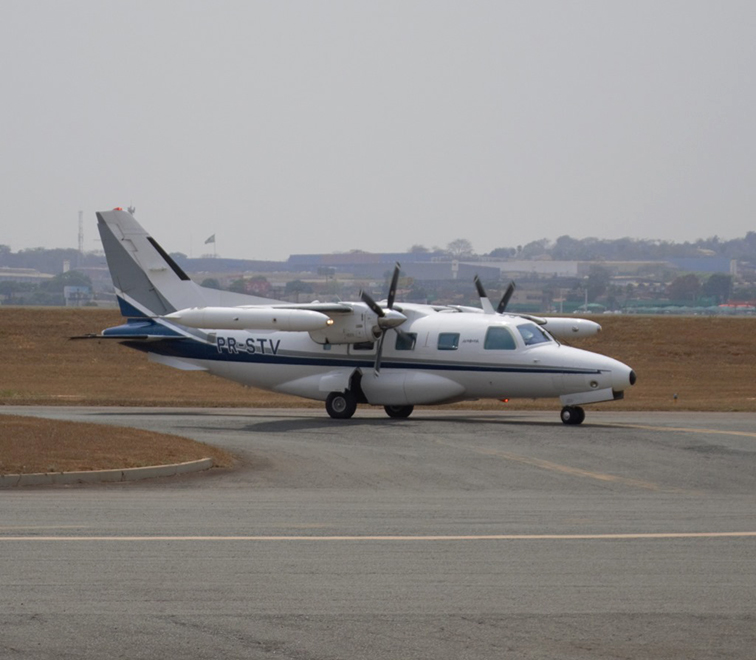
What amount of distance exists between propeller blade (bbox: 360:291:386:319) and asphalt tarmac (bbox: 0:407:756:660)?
962 centimetres

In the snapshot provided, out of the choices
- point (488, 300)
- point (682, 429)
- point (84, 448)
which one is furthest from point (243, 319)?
point (682, 429)

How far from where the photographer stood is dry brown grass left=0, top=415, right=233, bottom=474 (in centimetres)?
1684

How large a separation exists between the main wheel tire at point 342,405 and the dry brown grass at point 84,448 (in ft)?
27.3

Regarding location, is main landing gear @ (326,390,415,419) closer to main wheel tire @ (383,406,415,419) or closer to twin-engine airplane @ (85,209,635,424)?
twin-engine airplane @ (85,209,635,424)

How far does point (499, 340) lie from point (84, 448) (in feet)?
41.0

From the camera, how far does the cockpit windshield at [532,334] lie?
2831cm

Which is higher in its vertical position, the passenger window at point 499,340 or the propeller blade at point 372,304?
the propeller blade at point 372,304

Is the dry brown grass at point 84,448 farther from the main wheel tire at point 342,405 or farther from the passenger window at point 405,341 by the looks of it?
the passenger window at point 405,341

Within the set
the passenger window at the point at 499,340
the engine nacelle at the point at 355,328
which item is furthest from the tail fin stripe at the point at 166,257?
the passenger window at the point at 499,340

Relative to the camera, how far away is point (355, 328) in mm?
29641

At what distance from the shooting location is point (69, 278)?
130 m

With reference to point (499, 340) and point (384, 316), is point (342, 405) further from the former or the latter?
point (499, 340)

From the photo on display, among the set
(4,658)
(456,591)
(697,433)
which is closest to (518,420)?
(697,433)

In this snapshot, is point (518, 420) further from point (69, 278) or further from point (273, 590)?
point (69, 278)
